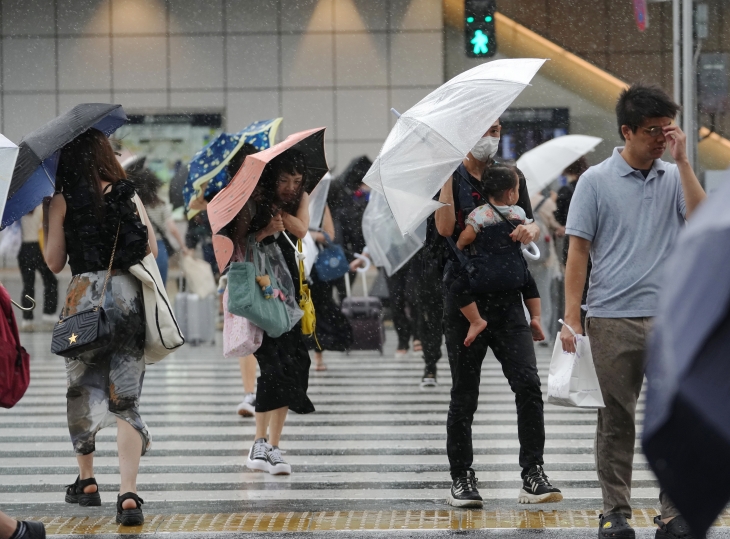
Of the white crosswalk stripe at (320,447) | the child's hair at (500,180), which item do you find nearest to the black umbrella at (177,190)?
the white crosswalk stripe at (320,447)

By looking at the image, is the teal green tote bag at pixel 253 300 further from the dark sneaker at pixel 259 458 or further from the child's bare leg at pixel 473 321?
the child's bare leg at pixel 473 321

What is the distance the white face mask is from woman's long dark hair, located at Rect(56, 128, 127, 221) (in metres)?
1.74

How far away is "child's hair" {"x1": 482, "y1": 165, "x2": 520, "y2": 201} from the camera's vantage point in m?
5.53

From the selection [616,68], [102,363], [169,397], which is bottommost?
[169,397]

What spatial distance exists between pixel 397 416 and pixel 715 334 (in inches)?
280

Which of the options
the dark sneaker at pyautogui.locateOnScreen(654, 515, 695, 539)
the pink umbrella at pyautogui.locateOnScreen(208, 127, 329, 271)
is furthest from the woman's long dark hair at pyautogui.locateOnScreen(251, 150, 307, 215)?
the dark sneaker at pyautogui.locateOnScreen(654, 515, 695, 539)

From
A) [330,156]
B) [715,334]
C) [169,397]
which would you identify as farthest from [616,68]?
[715,334]

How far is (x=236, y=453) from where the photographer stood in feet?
23.8

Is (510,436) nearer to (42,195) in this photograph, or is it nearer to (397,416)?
(397,416)

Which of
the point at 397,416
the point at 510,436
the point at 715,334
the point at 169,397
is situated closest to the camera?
the point at 715,334

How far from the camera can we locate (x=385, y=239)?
10969 millimetres

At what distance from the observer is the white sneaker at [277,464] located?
255 inches

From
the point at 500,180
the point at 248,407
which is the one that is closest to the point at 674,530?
the point at 500,180

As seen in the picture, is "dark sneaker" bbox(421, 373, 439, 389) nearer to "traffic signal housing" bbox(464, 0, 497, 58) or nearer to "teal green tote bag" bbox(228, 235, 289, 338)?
"teal green tote bag" bbox(228, 235, 289, 338)
